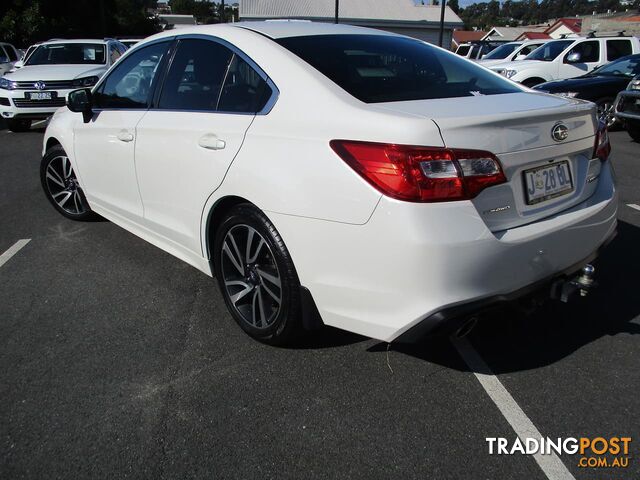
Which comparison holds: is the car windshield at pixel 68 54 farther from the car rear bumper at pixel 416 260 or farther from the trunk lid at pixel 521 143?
the trunk lid at pixel 521 143

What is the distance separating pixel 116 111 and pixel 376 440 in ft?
9.46

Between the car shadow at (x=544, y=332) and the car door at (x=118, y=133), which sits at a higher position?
the car door at (x=118, y=133)

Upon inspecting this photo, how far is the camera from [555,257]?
2381 millimetres

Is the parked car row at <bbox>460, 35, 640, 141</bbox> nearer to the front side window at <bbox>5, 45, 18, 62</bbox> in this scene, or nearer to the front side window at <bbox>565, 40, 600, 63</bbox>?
the front side window at <bbox>565, 40, 600, 63</bbox>

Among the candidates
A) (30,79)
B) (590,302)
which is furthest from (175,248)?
(30,79)

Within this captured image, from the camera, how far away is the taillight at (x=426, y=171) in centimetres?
204

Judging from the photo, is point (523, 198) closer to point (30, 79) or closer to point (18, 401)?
point (18, 401)

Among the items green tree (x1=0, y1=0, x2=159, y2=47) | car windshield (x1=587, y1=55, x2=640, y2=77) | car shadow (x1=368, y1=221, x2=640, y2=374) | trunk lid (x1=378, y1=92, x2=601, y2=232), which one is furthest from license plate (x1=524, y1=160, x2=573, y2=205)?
green tree (x1=0, y1=0, x2=159, y2=47)

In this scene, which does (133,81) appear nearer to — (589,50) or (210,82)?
(210,82)

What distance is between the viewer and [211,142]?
2.79 m

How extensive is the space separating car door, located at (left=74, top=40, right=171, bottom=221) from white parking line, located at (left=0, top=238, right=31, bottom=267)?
0.78 meters

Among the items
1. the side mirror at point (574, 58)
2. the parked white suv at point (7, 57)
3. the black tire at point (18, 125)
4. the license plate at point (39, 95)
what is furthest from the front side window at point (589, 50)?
the parked white suv at point (7, 57)

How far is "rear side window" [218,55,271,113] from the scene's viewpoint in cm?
266

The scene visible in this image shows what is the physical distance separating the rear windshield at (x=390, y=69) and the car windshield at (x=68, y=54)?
9.94 metres
